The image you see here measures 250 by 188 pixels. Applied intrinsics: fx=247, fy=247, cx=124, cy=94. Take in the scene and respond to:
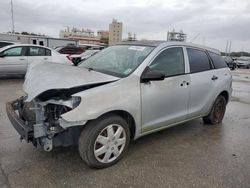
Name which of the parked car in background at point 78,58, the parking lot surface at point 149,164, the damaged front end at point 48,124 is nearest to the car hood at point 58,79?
the damaged front end at point 48,124

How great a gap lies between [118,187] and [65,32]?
86.9m

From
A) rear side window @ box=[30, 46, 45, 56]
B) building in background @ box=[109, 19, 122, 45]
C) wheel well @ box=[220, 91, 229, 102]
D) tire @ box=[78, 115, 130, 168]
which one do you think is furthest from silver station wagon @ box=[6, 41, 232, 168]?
building in background @ box=[109, 19, 122, 45]

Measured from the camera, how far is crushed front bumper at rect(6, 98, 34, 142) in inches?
107

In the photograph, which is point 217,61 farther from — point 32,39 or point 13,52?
point 32,39

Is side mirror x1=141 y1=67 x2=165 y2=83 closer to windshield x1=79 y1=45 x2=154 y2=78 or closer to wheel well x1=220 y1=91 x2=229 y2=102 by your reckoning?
windshield x1=79 y1=45 x2=154 y2=78

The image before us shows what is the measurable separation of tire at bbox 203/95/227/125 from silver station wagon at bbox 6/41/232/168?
0.61m

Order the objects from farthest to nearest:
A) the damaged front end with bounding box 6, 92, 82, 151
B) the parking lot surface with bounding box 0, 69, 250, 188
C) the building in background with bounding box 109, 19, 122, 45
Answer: the building in background with bounding box 109, 19, 122, 45 < the parking lot surface with bounding box 0, 69, 250, 188 < the damaged front end with bounding box 6, 92, 82, 151

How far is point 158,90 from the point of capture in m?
3.45

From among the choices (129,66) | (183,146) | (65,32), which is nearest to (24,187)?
(129,66)

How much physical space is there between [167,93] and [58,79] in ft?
5.15

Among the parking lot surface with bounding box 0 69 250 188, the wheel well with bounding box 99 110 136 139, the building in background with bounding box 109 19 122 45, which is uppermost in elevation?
the building in background with bounding box 109 19 122 45

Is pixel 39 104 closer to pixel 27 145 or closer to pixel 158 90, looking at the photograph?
pixel 27 145

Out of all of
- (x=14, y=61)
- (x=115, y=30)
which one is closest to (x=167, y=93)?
(x=14, y=61)

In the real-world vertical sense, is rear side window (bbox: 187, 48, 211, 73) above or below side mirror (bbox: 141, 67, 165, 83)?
above
